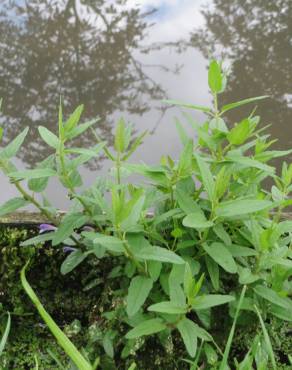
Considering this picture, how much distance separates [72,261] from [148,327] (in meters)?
0.28

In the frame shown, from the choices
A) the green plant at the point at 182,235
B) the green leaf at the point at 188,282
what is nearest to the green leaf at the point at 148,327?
the green plant at the point at 182,235

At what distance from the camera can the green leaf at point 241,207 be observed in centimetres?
102

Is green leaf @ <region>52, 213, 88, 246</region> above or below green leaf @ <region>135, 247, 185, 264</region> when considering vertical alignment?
above

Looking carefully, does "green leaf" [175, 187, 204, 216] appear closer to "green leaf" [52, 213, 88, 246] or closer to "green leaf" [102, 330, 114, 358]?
"green leaf" [52, 213, 88, 246]

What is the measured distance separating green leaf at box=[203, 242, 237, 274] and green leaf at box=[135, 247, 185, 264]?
4.5 inches

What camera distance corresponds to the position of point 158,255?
1.01m

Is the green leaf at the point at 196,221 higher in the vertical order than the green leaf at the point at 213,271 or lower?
higher

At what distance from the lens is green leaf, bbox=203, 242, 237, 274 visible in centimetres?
107

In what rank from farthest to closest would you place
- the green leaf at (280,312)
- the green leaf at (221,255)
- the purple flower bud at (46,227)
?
the purple flower bud at (46,227) < the green leaf at (280,312) < the green leaf at (221,255)

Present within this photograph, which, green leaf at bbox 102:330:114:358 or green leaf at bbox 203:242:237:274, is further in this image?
green leaf at bbox 102:330:114:358

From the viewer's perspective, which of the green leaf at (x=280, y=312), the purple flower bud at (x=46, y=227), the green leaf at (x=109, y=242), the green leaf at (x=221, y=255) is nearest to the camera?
the green leaf at (x=109, y=242)

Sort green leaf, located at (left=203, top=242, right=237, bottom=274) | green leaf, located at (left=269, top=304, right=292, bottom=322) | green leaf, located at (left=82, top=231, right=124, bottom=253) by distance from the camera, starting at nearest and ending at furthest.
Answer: green leaf, located at (left=82, top=231, right=124, bottom=253)
green leaf, located at (left=203, top=242, right=237, bottom=274)
green leaf, located at (left=269, top=304, right=292, bottom=322)

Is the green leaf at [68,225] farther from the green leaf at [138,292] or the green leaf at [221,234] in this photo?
the green leaf at [221,234]

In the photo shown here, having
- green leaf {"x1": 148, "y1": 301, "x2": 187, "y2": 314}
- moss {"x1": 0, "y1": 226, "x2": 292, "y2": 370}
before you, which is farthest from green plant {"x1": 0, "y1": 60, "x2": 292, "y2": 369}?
moss {"x1": 0, "y1": 226, "x2": 292, "y2": 370}
